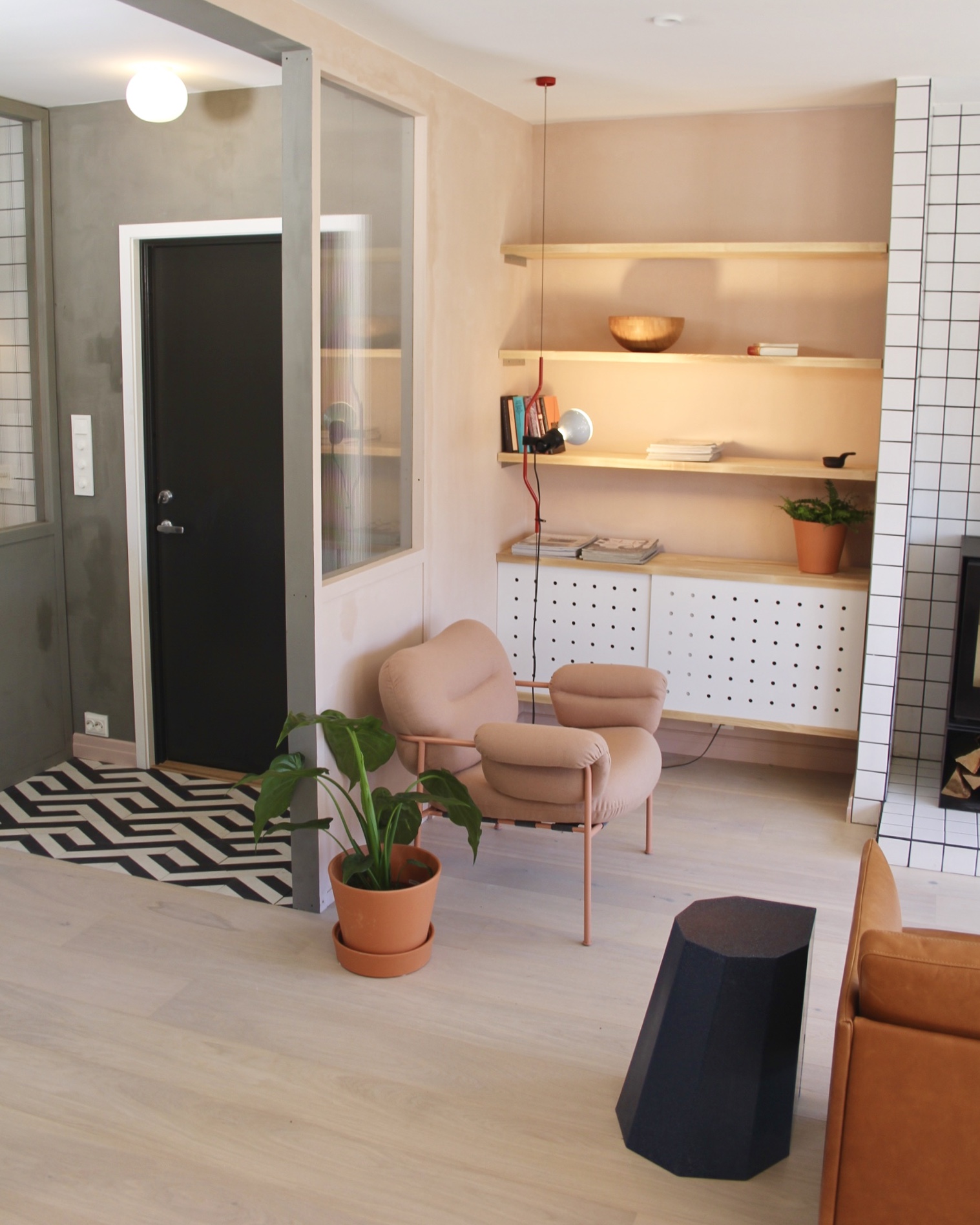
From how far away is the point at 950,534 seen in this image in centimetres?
436

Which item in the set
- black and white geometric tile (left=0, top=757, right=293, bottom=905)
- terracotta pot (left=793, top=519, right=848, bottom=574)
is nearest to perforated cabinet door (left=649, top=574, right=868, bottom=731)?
terracotta pot (left=793, top=519, right=848, bottom=574)

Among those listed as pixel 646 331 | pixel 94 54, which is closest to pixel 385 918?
pixel 646 331

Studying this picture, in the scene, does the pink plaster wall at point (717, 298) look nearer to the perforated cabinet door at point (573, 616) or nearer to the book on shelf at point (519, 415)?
the book on shelf at point (519, 415)

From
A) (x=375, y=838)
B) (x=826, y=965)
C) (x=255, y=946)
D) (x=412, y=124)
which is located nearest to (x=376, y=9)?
(x=412, y=124)

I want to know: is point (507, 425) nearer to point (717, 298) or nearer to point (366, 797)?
point (717, 298)

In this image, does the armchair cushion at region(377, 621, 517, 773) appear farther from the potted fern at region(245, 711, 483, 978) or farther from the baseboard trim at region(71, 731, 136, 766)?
the baseboard trim at region(71, 731, 136, 766)

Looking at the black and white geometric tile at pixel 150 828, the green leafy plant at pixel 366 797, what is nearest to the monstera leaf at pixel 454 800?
the green leafy plant at pixel 366 797

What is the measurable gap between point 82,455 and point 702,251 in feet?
8.30

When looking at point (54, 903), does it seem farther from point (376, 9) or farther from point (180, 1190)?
point (376, 9)

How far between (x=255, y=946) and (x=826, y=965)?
1.59 metres

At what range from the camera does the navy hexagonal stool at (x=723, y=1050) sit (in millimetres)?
2316

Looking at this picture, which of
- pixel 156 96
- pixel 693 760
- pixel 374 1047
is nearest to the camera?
pixel 374 1047

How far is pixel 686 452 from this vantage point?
180 inches

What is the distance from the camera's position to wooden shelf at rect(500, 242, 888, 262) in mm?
4195
